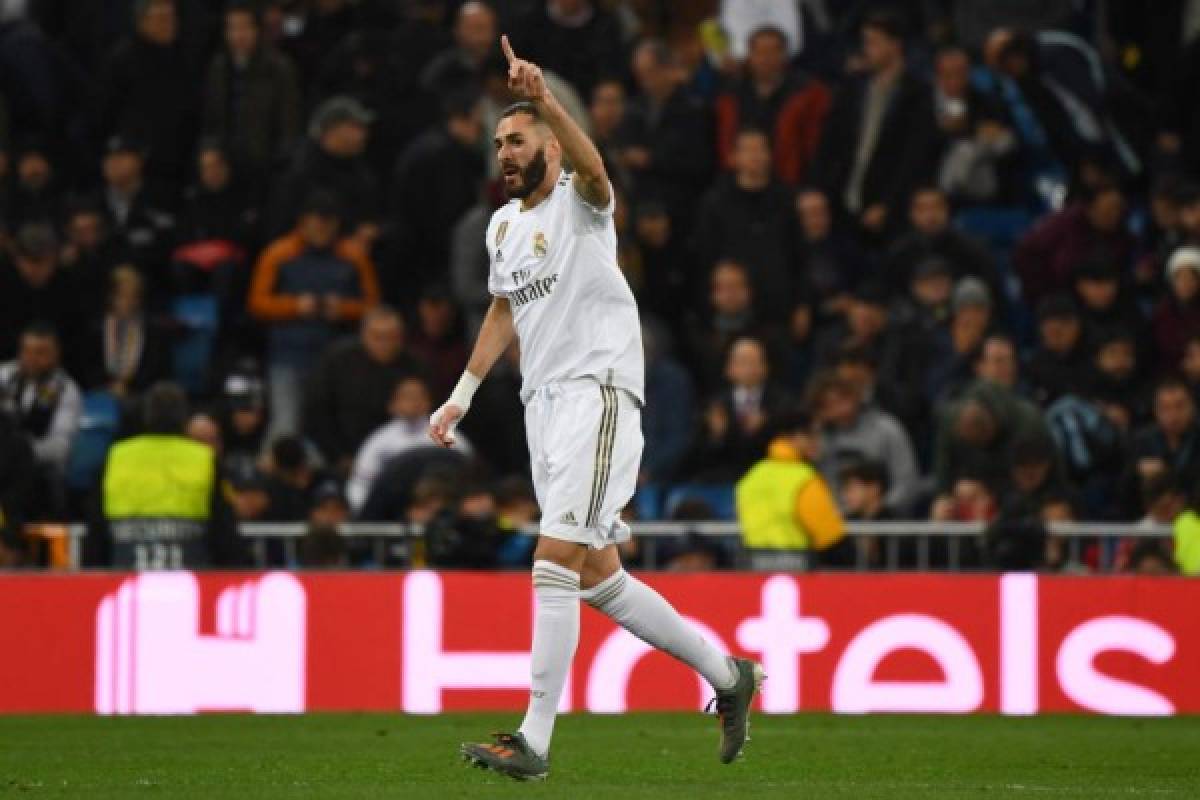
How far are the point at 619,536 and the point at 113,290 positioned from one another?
853cm

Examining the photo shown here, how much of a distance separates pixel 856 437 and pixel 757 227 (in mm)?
2124

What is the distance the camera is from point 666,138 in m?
19.2

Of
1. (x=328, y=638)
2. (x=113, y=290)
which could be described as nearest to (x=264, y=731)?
(x=328, y=638)

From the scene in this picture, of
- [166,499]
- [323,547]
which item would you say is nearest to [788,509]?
[323,547]

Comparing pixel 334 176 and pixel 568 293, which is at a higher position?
pixel 334 176

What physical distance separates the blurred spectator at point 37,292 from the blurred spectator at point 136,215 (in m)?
0.74

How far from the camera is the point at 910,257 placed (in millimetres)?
18391

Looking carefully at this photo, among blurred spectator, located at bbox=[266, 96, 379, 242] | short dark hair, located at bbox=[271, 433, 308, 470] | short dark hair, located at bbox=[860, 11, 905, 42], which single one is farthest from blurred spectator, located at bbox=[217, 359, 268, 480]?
short dark hair, located at bbox=[860, 11, 905, 42]

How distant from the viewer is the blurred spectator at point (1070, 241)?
18.3m

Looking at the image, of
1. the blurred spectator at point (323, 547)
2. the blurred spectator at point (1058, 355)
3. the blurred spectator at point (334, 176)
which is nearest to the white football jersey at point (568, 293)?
the blurred spectator at point (323, 547)

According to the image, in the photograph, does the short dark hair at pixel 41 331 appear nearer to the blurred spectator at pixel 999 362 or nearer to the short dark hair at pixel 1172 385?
the blurred spectator at pixel 999 362

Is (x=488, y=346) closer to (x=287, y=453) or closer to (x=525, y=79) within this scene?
(x=525, y=79)

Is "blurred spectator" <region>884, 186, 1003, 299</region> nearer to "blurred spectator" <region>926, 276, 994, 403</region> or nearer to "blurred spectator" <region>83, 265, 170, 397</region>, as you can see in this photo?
"blurred spectator" <region>926, 276, 994, 403</region>

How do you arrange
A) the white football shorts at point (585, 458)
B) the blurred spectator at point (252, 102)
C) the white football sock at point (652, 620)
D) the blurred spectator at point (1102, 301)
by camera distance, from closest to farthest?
1. the white football shorts at point (585, 458)
2. the white football sock at point (652, 620)
3. the blurred spectator at point (1102, 301)
4. the blurred spectator at point (252, 102)
